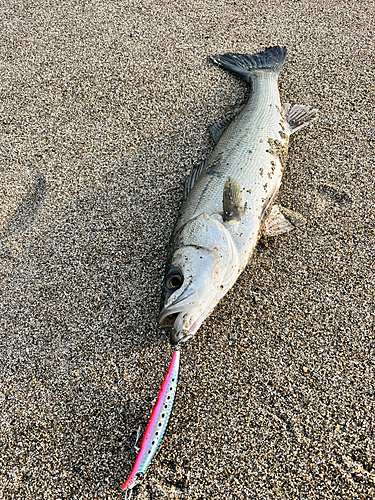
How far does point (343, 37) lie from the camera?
174 inches

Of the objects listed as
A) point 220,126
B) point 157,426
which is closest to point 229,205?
point 220,126

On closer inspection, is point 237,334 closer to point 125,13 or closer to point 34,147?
point 34,147

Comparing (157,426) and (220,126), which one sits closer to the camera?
(157,426)

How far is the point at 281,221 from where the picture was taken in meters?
3.10

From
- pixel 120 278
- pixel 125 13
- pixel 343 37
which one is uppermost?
pixel 343 37

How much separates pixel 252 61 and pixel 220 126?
40.4 inches

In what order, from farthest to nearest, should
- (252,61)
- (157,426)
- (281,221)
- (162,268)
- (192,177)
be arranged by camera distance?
(252,61), (192,177), (281,221), (162,268), (157,426)

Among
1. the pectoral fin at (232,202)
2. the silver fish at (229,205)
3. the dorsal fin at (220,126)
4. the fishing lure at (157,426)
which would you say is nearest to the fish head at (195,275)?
the silver fish at (229,205)

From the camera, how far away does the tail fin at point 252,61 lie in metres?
3.98

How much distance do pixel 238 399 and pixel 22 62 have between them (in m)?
4.24

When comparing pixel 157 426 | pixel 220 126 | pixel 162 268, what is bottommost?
pixel 157 426

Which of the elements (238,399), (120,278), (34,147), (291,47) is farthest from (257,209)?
(291,47)

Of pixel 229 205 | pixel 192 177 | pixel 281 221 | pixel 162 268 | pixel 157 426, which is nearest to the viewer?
pixel 157 426

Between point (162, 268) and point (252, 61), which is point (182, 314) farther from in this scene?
point (252, 61)
